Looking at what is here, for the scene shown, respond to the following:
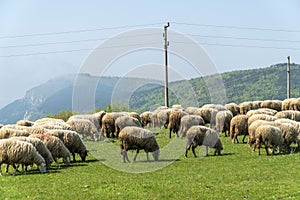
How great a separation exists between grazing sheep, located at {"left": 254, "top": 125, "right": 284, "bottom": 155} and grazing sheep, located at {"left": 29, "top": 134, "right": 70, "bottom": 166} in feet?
32.0

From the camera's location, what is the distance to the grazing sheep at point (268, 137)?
25.2 m

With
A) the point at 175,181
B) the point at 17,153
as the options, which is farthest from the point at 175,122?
the point at 175,181

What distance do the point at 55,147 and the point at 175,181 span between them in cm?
723

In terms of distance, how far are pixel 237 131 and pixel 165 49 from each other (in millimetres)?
22521

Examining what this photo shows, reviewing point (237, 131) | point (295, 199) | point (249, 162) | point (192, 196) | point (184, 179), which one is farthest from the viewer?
point (237, 131)

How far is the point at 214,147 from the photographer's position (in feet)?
85.2

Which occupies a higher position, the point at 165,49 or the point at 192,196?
the point at 165,49

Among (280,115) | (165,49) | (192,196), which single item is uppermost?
(165,49)

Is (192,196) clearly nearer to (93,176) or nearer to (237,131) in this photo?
(93,176)

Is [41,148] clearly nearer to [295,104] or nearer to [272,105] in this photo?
[295,104]

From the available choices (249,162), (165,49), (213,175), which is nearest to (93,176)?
(213,175)

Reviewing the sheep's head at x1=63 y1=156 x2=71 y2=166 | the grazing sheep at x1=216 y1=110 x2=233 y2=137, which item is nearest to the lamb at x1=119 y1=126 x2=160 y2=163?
the sheep's head at x1=63 y1=156 x2=71 y2=166

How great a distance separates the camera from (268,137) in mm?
25156

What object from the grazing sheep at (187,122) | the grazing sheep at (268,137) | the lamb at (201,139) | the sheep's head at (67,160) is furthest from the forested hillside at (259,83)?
the sheep's head at (67,160)
